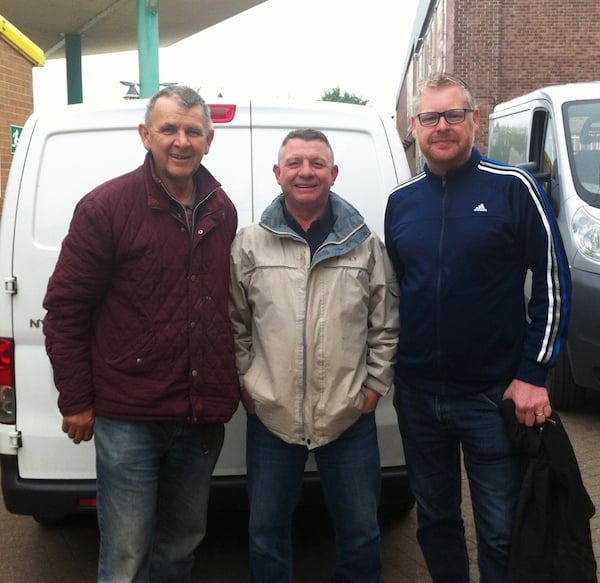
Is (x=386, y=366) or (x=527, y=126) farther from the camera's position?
(x=527, y=126)

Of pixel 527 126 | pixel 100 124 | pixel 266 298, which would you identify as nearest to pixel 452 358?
pixel 266 298

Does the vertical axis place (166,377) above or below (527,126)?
below

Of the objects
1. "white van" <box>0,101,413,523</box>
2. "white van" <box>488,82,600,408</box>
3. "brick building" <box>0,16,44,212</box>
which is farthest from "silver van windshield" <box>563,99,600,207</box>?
"brick building" <box>0,16,44,212</box>

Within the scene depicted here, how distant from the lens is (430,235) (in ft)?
8.99

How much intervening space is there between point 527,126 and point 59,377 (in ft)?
18.2

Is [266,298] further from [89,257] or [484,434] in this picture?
[484,434]

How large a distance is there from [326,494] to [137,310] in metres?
0.96

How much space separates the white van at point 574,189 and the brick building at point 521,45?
15.3 m

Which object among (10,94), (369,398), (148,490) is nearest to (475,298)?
(369,398)

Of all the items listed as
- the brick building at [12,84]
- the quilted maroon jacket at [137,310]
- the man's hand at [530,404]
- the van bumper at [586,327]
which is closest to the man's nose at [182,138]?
the quilted maroon jacket at [137,310]

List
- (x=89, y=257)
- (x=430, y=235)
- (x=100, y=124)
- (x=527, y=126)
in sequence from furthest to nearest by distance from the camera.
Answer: (x=527, y=126) < (x=100, y=124) < (x=430, y=235) < (x=89, y=257)

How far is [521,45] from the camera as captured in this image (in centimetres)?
2192

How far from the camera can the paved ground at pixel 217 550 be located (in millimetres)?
3658

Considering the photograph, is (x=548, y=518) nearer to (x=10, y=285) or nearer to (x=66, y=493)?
(x=66, y=493)
